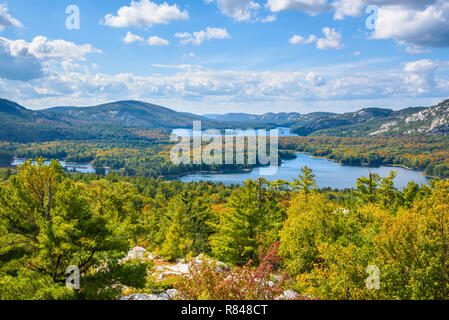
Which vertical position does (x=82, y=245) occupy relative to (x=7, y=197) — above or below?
below

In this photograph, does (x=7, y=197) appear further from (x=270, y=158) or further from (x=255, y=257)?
(x=270, y=158)

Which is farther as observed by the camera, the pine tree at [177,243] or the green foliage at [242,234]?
the pine tree at [177,243]

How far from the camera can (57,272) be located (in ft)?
37.2

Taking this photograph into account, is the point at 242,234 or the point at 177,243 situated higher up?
the point at 242,234

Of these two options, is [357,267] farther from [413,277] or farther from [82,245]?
[82,245]

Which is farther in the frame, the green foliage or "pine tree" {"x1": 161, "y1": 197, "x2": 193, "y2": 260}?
"pine tree" {"x1": 161, "y1": 197, "x2": 193, "y2": 260}

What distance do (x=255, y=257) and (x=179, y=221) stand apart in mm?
7616

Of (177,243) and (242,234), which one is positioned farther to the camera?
(177,243)

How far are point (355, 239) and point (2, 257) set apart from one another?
19.0m

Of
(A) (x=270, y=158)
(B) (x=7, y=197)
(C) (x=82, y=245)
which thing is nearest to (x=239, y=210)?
(C) (x=82, y=245)

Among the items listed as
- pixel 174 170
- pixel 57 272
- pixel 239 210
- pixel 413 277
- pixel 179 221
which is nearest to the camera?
pixel 57 272

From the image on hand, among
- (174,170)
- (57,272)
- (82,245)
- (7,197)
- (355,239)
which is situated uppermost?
(7,197)

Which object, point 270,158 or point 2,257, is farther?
point 270,158

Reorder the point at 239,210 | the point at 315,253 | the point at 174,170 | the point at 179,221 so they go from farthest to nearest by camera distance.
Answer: the point at 174,170 → the point at 179,221 → the point at 239,210 → the point at 315,253
